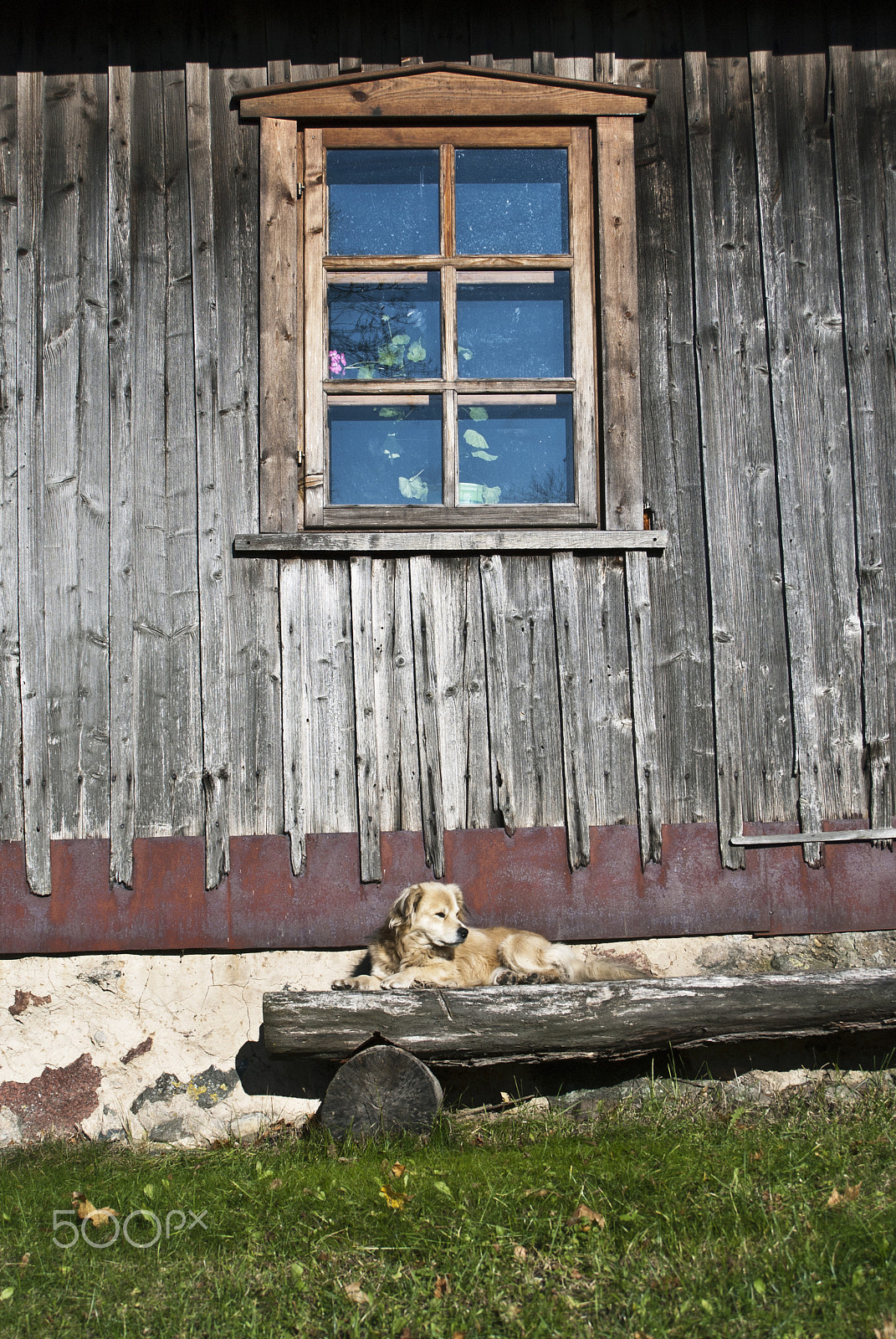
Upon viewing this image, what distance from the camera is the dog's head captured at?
3809 mm

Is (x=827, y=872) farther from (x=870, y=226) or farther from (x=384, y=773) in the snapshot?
(x=870, y=226)

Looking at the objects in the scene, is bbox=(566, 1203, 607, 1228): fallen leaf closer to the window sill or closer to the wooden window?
the window sill

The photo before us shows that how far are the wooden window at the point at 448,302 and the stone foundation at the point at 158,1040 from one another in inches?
77.0

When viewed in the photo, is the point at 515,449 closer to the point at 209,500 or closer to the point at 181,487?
the point at 209,500

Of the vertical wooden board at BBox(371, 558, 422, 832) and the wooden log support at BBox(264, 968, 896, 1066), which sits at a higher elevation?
the vertical wooden board at BBox(371, 558, 422, 832)

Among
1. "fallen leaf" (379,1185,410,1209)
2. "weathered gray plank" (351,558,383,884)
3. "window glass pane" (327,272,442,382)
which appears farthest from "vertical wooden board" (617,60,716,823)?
"fallen leaf" (379,1185,410,1209)

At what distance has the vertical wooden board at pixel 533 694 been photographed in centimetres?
421

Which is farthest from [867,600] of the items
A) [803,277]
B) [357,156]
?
[357,156]

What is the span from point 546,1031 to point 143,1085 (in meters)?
1.73

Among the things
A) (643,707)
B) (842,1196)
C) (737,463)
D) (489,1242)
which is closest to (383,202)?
(737,463)

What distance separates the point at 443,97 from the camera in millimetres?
4496

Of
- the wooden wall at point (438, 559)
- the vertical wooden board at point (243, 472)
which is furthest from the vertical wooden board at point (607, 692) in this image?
the vertical wooden board at point (243, 472)

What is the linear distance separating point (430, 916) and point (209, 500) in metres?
2.06

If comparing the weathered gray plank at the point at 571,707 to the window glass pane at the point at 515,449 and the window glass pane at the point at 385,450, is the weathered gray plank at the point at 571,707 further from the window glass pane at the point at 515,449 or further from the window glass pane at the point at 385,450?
the window glass pane at the point at 385,450
